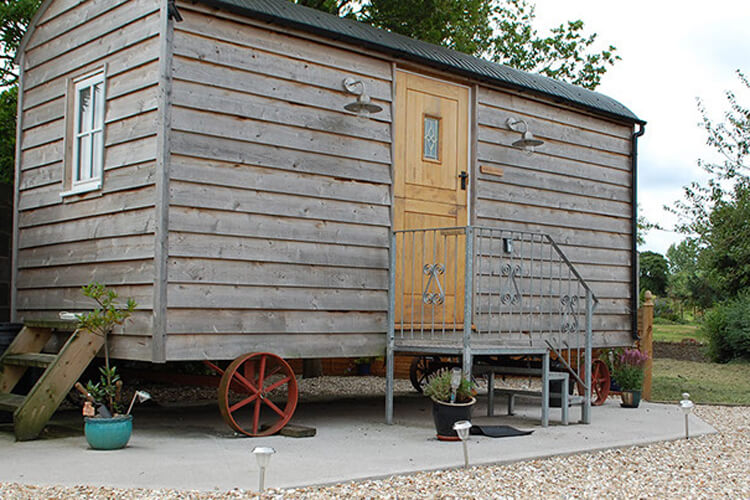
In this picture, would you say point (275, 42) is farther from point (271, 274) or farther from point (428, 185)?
point (428, 185)

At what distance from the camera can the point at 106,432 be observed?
5547 mm

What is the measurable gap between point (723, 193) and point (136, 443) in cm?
1455

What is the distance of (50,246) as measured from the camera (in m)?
7.64

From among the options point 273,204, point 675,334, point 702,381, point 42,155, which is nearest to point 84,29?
point 42,155

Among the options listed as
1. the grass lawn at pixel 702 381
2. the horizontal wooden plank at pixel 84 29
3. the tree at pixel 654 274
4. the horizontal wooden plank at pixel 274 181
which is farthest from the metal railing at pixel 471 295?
the tree at pixel 654 274

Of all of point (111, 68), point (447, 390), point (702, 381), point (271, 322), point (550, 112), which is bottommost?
point (702, 381)

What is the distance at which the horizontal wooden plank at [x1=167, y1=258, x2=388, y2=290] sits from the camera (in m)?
6.25

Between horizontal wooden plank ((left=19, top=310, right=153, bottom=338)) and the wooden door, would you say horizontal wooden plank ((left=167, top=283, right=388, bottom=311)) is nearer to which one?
horizontal wooden plank ((left=19, top=310, right=153, bottom=338))

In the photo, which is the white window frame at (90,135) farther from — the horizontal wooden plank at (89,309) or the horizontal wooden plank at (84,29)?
the horizontal wooden plank at (89,309)

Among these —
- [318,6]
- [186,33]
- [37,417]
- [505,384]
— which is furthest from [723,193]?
[37,417]

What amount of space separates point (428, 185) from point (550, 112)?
2020 mm

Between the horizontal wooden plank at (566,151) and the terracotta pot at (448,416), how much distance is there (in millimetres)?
3050

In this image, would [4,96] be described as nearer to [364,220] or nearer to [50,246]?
[50,246]

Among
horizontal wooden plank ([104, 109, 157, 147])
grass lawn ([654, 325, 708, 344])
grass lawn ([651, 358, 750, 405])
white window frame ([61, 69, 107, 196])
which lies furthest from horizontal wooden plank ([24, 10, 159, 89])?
grass lawn ([654, 325, 708, 344])
